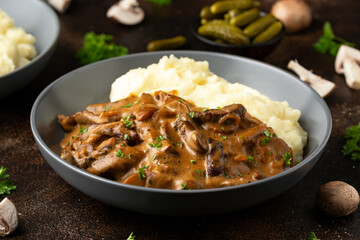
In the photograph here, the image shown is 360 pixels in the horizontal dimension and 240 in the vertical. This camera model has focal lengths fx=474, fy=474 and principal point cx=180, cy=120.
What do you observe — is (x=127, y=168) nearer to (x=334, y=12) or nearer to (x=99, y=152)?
(x=99, y=152)

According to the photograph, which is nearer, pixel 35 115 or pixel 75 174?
pixel 75 174

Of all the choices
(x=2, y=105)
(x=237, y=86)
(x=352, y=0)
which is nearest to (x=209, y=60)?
(x=237, y=86)

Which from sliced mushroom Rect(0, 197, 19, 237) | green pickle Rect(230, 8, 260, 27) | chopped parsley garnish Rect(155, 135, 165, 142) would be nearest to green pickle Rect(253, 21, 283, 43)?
green pickle Rect(230, 8, 260, 27)

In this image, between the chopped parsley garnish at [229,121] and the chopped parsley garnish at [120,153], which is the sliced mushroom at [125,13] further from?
the chopped parsley garnish at [120,153]

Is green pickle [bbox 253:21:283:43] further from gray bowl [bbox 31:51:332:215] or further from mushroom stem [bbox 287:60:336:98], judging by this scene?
gray bowl [bbox 31:51:332:215]

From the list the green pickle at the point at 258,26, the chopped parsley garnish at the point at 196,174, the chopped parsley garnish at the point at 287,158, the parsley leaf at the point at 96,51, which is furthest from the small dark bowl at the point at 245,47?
the chopped parsley garnish at the point at 196,174

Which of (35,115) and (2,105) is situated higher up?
(35,115)
